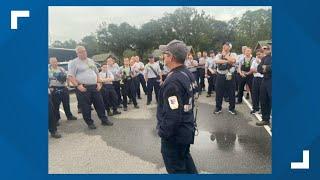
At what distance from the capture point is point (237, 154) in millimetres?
3934

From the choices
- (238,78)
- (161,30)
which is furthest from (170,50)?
(238,78)

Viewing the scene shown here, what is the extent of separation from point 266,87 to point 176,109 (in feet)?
3.24

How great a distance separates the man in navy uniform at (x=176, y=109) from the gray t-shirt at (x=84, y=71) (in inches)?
28.1

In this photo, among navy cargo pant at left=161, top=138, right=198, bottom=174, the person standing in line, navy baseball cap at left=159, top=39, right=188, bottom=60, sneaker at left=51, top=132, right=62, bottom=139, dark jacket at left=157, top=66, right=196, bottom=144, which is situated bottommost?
navy cargo pant at left=161, top=138, right=198, bottom=174

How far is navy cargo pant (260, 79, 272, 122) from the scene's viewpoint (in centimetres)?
387

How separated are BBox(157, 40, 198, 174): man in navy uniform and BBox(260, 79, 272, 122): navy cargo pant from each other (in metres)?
0.68

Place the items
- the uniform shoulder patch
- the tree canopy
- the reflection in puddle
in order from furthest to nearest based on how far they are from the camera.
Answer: the reflection in puddle → the tree canopy → the uniform shoulder patch

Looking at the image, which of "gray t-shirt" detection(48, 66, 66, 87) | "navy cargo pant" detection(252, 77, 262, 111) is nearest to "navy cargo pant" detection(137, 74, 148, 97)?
"gray t-shirt" detection(48, 66, 66, 87)

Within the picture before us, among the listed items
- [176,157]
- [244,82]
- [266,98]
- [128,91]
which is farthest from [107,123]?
[266,98]

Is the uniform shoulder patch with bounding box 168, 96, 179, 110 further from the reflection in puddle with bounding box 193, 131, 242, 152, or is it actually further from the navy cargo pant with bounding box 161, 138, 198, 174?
the reflection in puddle with bounding box 193, 131, 242, 152

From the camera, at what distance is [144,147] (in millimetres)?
3920

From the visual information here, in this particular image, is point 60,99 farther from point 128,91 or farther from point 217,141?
point 217,141
